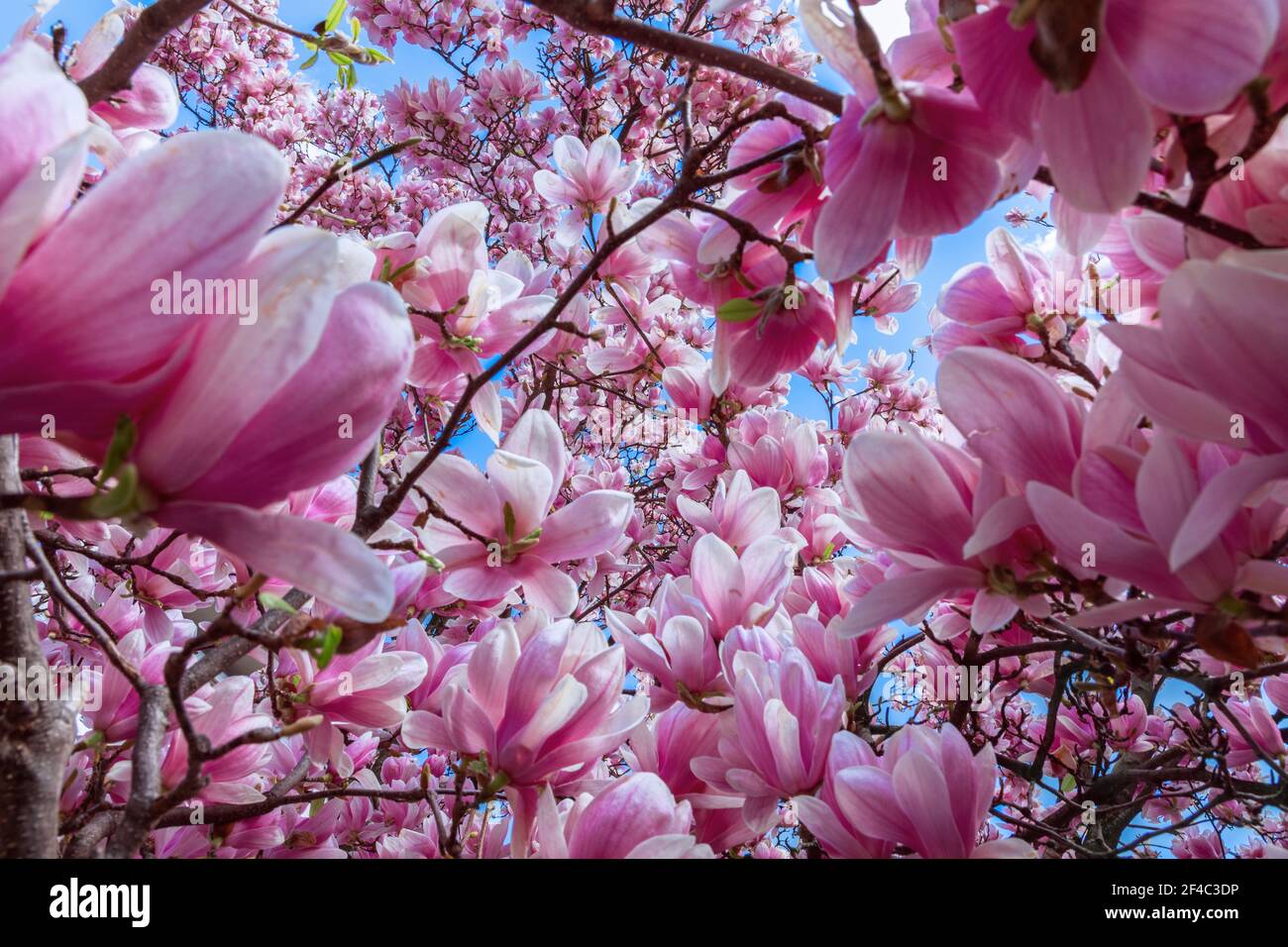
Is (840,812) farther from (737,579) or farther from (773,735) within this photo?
(737,579)

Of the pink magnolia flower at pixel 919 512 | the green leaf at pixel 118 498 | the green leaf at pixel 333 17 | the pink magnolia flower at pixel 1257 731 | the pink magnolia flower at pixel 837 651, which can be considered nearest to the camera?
the green leaf at pixel 118 498

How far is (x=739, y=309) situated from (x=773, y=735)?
590mm

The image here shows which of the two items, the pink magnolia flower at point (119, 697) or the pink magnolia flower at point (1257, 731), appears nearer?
the pink magnolia flower at point (119, 697)

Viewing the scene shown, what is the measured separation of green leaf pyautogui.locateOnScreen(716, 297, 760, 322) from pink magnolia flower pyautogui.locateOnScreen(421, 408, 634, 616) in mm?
303

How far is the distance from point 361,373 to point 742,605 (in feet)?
3.76

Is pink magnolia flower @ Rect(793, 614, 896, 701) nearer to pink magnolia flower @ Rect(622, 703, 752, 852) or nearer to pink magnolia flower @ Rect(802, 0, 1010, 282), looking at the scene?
pink magnolia flower @ Rect(622, 703, 752, 852)

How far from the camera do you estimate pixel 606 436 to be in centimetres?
437

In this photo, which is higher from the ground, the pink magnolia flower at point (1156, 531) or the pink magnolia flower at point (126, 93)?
the pink magnolia flower at point (126, 93)

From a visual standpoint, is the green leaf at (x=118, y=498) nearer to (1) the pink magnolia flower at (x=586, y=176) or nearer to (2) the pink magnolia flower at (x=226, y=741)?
(2) the pink magnolia flower at (x=226, y=741)

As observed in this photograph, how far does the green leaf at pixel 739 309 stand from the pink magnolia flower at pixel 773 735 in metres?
0.52

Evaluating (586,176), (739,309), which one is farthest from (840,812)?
(586,176)

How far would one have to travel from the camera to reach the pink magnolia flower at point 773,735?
3.68 feet

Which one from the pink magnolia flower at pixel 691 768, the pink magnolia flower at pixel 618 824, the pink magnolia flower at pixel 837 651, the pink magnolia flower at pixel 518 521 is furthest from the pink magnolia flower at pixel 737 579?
the pink magnolia flower at pixel 618 824
